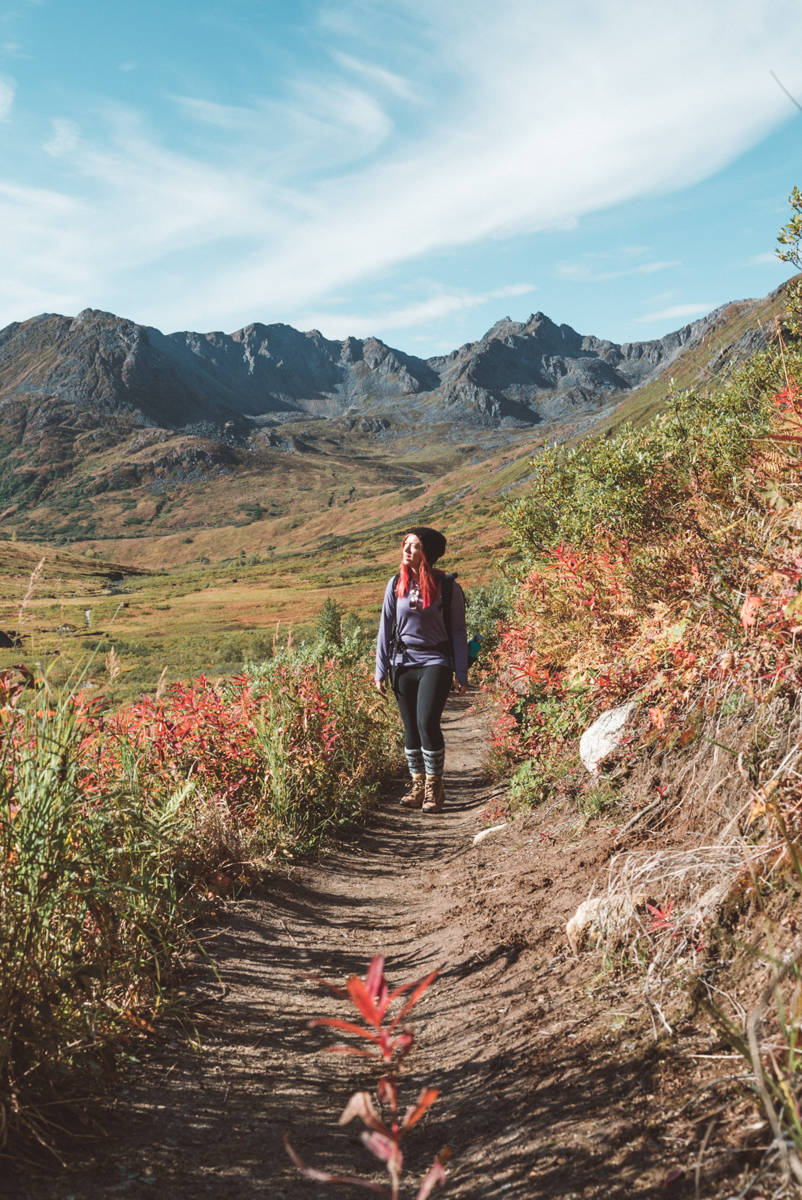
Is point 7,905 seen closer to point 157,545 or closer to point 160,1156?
point 160,1156

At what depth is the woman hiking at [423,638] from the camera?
5.39m

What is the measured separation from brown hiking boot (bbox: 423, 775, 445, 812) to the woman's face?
1.66m

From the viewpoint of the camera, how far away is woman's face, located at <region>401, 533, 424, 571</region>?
533 centimetres

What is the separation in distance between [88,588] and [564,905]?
2.64m

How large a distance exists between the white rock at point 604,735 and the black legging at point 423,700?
4.23ft

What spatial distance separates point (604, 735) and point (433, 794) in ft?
6.74

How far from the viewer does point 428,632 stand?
17.9ft

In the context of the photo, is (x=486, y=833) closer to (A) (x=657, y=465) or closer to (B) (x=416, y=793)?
(B) (x=416, y=793)

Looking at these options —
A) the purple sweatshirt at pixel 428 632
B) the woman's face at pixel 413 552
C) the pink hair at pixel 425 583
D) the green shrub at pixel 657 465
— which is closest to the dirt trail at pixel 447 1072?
the purple sweatshirt at pixel 428 632

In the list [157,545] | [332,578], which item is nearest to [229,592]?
[332,578]

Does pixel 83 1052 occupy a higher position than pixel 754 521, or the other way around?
pixel 754 521

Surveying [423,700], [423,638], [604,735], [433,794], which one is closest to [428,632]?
[423,638]

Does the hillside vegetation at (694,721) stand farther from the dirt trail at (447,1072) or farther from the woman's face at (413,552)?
the woman's face at (413,552)

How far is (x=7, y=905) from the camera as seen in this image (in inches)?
79.5
